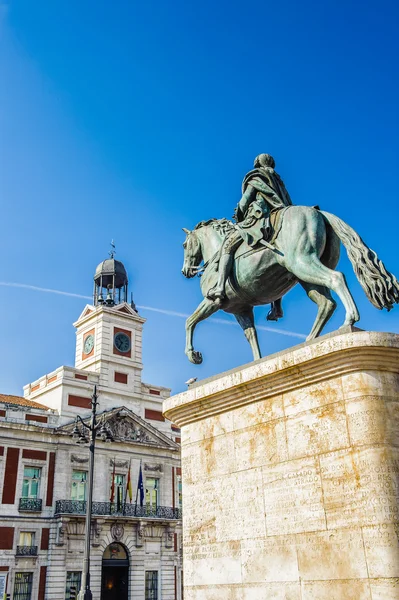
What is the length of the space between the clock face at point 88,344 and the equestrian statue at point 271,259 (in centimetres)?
3346

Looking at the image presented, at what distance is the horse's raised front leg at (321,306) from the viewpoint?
586cm

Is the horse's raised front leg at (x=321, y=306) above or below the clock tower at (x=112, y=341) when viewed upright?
below

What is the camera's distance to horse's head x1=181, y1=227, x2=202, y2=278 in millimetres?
7219

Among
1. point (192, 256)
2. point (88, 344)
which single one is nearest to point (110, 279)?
point (88, 344)

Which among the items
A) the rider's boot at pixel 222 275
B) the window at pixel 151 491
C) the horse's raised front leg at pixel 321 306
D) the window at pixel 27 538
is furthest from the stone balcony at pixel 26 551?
the horse's raised front leg at pixel 321 306

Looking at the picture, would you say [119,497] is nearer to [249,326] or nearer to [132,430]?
[132,430]

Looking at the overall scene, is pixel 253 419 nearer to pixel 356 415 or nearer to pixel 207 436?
pixel 207 436

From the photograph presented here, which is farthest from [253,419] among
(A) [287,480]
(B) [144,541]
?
(B) [144,541]

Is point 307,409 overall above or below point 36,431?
below

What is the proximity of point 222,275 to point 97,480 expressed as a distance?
29.9 m

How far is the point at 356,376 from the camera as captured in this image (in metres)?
4.83

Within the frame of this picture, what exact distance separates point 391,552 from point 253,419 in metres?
1.73

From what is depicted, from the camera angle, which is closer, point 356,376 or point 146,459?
point 356,376

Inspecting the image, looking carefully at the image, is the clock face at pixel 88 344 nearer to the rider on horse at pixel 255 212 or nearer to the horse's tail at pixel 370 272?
the rider on horse at pixel 255 212
